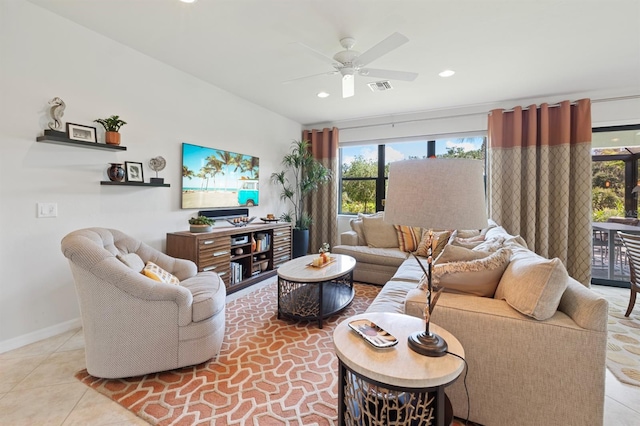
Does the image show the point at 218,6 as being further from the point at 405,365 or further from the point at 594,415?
the point at 594,415

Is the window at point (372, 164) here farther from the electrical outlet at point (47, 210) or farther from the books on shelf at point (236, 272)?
the electrical outlet at point (47, 210)

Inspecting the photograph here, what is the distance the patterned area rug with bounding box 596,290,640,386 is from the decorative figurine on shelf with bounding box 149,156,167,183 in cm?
411

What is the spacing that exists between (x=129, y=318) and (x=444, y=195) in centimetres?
193

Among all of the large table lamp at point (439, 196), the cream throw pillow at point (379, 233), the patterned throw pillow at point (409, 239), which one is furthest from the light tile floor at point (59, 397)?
the cream throw pillow at point (379, 233)

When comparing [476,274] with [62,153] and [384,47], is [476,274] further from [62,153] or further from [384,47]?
[62,153]

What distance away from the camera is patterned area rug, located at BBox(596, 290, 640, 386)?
6.20ft

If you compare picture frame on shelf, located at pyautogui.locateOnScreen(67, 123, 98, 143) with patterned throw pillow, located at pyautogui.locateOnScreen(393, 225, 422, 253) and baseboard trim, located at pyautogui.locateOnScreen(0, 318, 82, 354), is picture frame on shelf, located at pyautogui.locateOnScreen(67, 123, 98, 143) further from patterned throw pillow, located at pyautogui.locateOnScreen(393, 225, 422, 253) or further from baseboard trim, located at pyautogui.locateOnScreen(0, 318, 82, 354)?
patterned throw pillow, located at pyautogui.locateOnScreen(393, 225, 422, 253)

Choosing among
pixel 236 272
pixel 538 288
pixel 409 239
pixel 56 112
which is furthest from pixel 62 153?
pixel 409 239

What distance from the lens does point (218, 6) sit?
209 centimetres

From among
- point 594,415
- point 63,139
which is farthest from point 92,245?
point 594,415

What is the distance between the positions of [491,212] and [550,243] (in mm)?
888

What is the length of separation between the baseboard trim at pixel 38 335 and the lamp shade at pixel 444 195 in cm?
300

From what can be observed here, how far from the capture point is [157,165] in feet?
9.66

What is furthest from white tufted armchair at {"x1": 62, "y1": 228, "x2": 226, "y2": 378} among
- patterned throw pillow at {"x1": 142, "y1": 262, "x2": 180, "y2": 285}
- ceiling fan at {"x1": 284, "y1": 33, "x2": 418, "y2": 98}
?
ceiling fan at {"x1": 284, "y1": 33, "x2": 418, "y2": 98}
